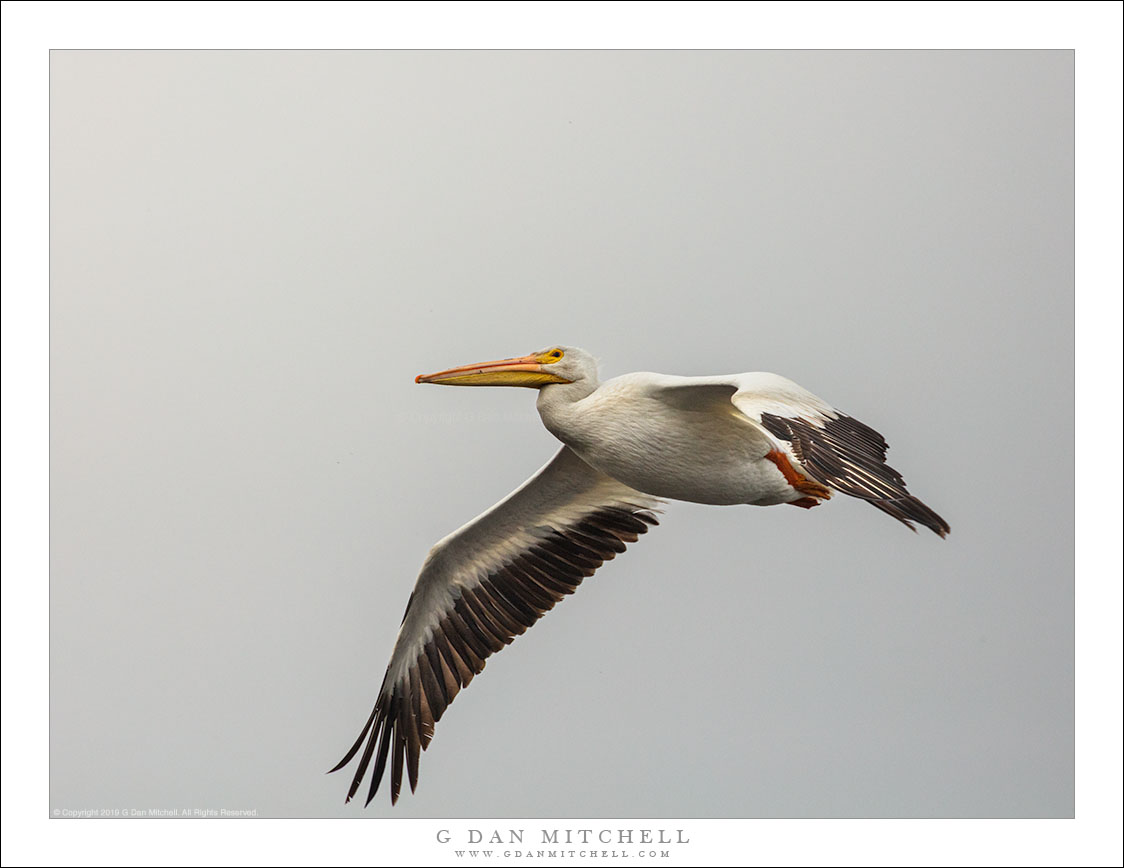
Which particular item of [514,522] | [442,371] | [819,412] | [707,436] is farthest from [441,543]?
[819,412]

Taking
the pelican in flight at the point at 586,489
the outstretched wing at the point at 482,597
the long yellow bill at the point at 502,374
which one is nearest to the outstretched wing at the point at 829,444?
the pelican in flight at the point at 586,489

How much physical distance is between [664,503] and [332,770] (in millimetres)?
2121

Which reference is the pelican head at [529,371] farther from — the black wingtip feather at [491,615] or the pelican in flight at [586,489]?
the black wingtip feather at [491,615]

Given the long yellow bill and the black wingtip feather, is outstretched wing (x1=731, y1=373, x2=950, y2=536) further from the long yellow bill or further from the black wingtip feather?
the black wingtip feather

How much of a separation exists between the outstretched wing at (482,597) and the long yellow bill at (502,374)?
94cm

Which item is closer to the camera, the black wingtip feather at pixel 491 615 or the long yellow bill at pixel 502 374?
the long yellow bill at pixel 502 374

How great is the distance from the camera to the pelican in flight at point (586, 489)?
14.6 ft

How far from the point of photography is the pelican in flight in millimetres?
4465

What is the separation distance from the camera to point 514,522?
6.02 metres

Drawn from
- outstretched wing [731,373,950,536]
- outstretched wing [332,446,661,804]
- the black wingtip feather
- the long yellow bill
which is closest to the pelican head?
the long yellow bill

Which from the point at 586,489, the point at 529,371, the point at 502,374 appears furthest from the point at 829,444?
the point at 586,489

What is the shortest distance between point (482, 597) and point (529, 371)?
4.66 ft

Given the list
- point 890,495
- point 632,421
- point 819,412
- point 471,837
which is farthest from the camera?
point 471,837

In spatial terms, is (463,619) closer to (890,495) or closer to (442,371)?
(442,371)
